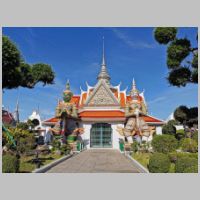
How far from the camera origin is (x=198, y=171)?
637 centimetres

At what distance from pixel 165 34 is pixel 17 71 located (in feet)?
28.3

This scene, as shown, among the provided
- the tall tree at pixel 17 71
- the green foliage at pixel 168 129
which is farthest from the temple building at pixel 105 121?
the tall tree at pixel 17 71

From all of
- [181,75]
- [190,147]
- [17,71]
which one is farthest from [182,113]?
[17,71]

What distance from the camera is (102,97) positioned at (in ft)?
77.4

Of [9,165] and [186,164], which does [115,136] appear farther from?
[9,165]

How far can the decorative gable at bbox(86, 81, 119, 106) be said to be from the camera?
23281 millimetres

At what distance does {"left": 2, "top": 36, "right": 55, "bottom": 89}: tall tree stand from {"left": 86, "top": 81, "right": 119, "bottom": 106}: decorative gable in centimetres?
597

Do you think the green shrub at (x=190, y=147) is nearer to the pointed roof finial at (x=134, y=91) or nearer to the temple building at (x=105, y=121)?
the temple building at (x=105, y=121)

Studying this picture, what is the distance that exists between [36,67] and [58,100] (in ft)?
12.6

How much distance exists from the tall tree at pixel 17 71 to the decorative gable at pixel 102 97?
597cm

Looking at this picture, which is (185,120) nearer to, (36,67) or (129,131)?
(129,131)

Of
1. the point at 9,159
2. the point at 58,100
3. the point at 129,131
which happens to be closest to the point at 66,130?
the point at 58,100

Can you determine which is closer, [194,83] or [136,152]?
[194,83]

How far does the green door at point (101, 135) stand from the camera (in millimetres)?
21047
